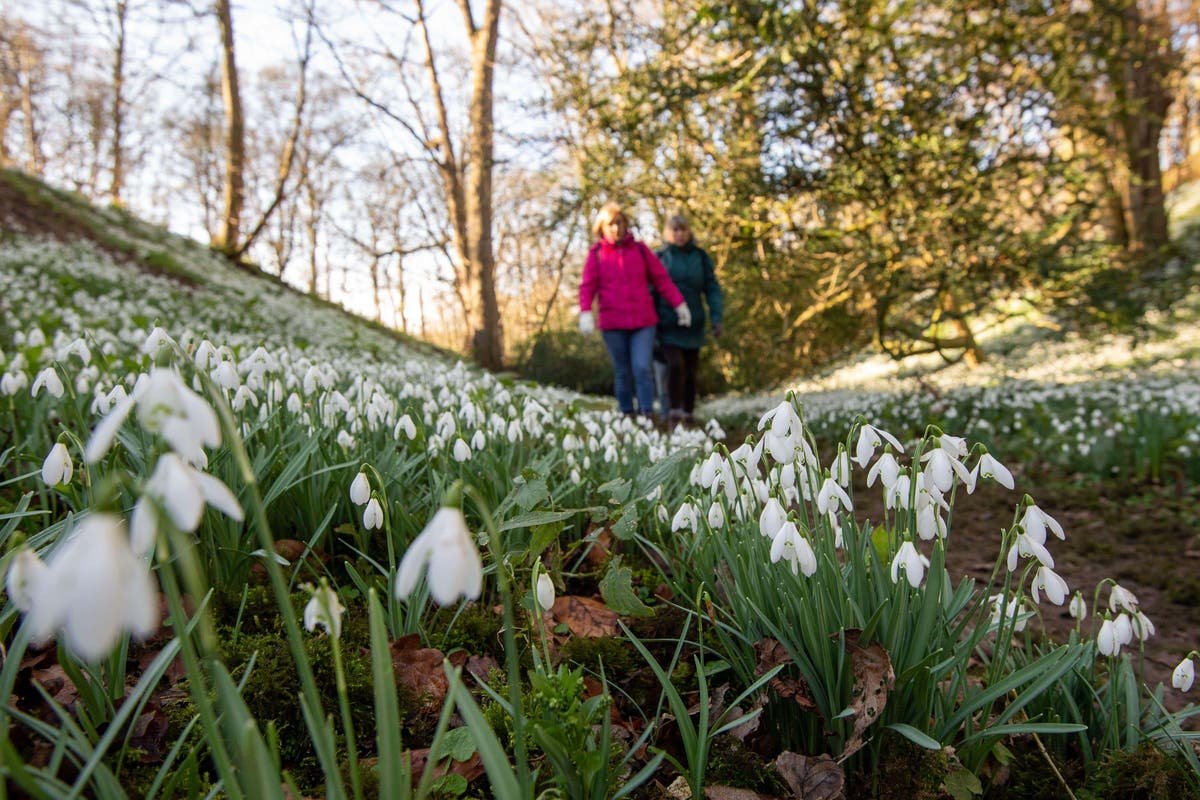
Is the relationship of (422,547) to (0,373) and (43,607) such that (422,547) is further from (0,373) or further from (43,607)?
(0,373)

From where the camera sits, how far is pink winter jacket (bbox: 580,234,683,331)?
6.74m

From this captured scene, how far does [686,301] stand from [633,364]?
3.42 feet

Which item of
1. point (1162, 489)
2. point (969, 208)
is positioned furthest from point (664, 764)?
point (969, 208)

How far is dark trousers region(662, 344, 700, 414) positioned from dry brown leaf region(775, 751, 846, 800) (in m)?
6.07

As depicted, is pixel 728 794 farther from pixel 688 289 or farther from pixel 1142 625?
pixel 688 289

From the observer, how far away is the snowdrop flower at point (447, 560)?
2.48ft

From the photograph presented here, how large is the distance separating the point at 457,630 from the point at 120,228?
15501mm

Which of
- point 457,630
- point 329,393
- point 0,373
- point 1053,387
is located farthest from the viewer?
point 1053,387

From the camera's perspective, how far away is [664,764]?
1.54m

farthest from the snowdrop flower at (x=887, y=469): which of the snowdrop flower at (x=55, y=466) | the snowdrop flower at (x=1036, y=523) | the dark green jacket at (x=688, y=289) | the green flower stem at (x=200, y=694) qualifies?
the dark green jacket at (x=688, y=289)

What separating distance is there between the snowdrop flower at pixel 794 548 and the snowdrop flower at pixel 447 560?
0.80 metres

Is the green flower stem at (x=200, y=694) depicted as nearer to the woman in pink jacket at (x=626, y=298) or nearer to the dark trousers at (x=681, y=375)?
the woman in pink jacket at (x=626, y=298)

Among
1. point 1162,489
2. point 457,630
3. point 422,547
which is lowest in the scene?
point 1162,489

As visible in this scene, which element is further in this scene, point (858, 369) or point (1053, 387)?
point (858, 369)
